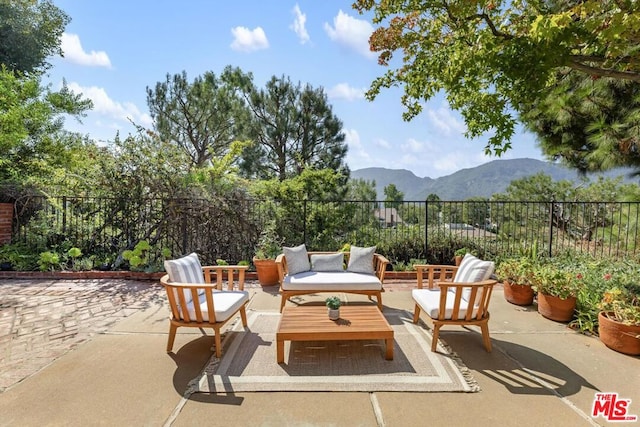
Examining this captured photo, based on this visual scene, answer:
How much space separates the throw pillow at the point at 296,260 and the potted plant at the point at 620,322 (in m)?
3.19

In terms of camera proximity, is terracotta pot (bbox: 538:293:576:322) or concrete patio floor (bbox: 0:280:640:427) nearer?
concrete patio floor (bbox: 0:280:640:427)

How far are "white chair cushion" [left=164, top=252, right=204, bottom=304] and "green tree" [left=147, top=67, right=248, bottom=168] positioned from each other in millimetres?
9669

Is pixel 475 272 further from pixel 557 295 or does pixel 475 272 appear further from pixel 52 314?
pixel 52 314

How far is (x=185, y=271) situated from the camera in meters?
3.18

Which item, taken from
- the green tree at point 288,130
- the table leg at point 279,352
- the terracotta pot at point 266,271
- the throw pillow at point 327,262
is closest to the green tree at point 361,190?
the green tree at point 288,130

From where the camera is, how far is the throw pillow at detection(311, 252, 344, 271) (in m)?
4.48

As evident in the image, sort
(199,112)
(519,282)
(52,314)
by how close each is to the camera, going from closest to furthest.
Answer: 1. (52,314)
2. (519,282)
3. (199,112)

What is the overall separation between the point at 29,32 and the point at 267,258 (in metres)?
9.59

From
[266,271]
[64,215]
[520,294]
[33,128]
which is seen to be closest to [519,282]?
[520,294]

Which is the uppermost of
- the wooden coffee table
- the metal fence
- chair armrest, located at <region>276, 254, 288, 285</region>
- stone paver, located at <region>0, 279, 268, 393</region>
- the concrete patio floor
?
the metal fence

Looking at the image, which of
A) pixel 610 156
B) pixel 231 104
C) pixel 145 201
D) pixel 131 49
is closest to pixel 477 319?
pixel 610 156

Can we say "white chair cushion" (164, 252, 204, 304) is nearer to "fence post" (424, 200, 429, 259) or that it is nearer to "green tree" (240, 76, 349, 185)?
"fence post" (424, 200, 429, 259)

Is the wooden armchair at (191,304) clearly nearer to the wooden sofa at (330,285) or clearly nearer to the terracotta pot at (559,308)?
the wooden sofa at (330,285)

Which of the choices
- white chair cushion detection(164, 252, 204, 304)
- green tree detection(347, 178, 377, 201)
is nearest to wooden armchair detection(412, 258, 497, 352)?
white chair cushion detection(164, 252, 204, 304)
